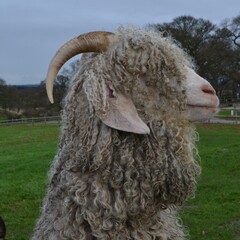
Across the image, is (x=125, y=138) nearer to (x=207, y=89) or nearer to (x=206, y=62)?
(x=207, y=89)

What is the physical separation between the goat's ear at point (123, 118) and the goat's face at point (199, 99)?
27 centimetres

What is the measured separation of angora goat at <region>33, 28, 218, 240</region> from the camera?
7.82ft

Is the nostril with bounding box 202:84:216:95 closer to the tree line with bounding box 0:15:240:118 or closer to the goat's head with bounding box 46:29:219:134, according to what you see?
the goat's head with bounding box 46:29:219:134

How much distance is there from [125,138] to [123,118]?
0.13 meters

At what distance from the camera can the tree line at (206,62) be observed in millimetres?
42344

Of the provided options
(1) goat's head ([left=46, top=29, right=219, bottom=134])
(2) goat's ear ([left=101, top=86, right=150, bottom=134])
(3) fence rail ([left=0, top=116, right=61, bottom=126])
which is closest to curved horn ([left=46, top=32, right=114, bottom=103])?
(1) goat's head ([left=46, top=29, right=219, bottom=134])

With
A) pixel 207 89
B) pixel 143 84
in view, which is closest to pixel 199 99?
pixel 207 89

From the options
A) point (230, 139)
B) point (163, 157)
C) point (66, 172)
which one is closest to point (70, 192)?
point (66, 172)

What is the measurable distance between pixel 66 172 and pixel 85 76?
47 cm

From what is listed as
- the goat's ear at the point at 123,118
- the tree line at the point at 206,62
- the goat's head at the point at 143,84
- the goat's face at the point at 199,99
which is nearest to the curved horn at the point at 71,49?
the goat's head at the point at 143,84

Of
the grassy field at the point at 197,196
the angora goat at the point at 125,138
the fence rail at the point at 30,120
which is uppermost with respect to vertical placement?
the angora goat at the point at 125,138

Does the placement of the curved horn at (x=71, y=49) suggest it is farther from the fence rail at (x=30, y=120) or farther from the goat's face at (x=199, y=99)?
the fence rail at (x=30, y=120)

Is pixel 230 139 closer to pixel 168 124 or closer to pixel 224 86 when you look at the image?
pixel 168 124

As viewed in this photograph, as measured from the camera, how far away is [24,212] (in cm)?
919
